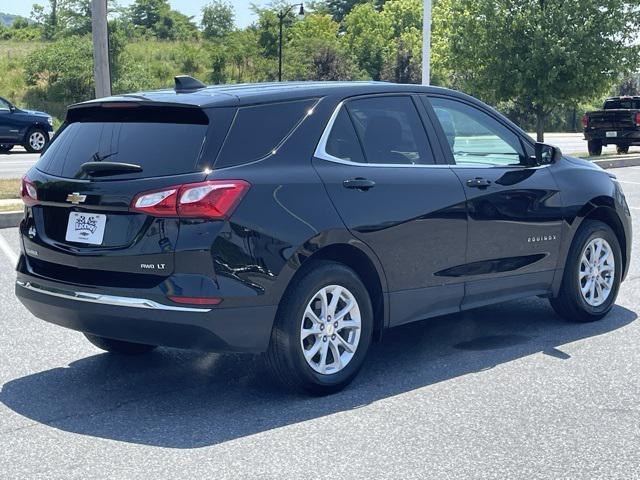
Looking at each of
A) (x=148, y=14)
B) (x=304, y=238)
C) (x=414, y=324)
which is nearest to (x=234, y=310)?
(x=304, y=238)

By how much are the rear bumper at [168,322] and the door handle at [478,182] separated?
1.74 metres

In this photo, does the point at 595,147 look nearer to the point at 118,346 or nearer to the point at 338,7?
the point at 118,346

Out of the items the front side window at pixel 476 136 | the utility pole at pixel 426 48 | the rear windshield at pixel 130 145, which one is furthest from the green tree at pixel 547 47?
the rear windshield at pixel 130 145

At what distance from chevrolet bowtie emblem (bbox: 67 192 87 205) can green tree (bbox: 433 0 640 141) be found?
22.7 metres

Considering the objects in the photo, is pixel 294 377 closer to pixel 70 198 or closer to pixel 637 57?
pixel 70 198

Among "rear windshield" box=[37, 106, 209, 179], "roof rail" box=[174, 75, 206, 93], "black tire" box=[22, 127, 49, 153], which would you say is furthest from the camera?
"black tire" box=[22, 127, 49, 153]

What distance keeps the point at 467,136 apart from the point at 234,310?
106 inches

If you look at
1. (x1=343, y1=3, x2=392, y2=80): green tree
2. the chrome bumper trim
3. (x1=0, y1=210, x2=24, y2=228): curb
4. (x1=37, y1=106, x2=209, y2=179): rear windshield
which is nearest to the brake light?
(x1=37, y1=106, x2=209, y2=179): rear windshield

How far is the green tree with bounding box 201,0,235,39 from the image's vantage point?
90938mm

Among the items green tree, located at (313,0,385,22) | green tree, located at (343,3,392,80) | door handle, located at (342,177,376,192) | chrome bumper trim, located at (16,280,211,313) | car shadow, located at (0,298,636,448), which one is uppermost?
green tree, located at (313,0,385,22)

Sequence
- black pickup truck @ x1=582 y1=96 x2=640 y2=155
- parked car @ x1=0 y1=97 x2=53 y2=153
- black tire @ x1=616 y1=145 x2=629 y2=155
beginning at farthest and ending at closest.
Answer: black tire @ x1=616 y1=145 x2=629 y2=155 < black pickup truck @ x1=582 y1=96 x2=640 y2=155 < parked car @ x1=0 y1=97 x2=53 y2=153

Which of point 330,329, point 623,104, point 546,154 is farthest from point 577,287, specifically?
point 623,104

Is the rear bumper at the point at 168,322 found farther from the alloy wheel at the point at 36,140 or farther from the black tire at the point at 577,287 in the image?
the alloy wheel at the point at 36,140

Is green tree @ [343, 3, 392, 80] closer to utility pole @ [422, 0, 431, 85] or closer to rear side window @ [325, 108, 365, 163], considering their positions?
utility pole @ [422, 0, 431, 85]
